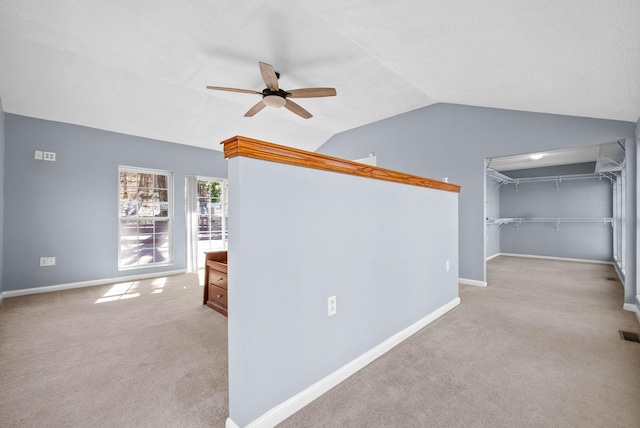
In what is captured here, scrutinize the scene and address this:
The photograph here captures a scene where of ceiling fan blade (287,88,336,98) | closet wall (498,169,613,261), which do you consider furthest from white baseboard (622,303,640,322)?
ceiling fan blade (287,88,336,98)

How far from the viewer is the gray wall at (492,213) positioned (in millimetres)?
6789

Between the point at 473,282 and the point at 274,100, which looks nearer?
the point at 274,100

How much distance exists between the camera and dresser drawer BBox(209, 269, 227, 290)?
3000mm

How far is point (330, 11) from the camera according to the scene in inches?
97.7

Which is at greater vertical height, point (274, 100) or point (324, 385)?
point (274, 100)

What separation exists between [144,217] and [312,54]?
3.96 metres

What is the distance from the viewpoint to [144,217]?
4.89 metres

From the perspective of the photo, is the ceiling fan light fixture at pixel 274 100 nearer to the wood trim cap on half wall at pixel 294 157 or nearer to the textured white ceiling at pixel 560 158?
the wood trim cap on half wall at pixel 294 157

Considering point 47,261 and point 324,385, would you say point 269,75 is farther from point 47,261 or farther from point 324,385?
point 47,261

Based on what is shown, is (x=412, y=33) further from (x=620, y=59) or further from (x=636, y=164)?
(x=636, y=164)

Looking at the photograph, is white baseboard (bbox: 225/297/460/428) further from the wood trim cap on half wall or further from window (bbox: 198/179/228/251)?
window (bbox: 198/179/228/251)

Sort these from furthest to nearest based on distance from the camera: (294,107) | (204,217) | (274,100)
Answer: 1. (204,217)
2. (294,107)
3. (274,100)

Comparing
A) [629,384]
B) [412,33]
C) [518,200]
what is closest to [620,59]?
[412,33]

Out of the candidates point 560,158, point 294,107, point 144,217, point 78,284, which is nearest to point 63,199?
point 144,217
